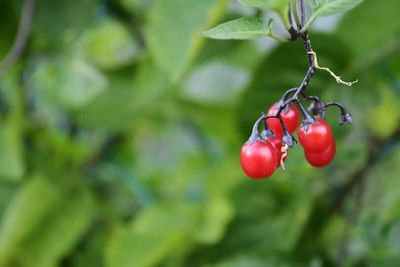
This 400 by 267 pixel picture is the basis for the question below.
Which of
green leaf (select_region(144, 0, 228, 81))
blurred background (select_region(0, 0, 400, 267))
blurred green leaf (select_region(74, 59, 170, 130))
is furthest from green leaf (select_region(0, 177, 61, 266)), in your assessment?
green leaf (select_region(144, 0, 228, 81))

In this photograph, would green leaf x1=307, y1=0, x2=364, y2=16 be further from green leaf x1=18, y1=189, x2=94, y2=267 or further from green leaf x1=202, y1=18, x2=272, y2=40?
green leaf x1=18, y1=189, x2=94, y2=267

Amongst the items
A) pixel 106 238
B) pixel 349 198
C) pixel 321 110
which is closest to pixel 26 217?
pixel 106 238

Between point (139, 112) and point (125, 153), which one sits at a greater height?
point (125, 153)

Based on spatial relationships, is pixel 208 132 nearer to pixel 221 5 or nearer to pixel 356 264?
pixel 356 264

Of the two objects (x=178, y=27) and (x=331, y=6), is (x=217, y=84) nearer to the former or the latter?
(x=178, y=27)

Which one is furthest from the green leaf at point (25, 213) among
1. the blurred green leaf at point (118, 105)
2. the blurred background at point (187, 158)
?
the blurred green leaf at point (118, 105)

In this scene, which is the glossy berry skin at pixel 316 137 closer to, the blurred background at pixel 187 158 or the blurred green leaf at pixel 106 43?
the blurred background at pixel 187 158

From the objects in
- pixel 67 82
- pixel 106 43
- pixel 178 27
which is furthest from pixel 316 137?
pixel 106 43
